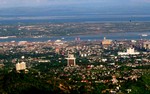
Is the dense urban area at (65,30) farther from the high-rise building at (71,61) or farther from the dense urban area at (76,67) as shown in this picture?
the high-rise building at (71,61)

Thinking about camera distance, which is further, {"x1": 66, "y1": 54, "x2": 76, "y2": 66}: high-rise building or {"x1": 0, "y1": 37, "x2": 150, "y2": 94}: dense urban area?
{"x1": 66, "y1": 54, "x2": 76, "y2": 66}: high-rise building

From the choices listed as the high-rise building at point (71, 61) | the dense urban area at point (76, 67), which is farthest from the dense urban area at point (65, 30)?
the high-rise building at point (71, 61)

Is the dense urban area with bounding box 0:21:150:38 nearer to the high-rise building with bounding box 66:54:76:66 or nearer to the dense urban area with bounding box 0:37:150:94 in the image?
the dense urban area with bounding box 0:37:150:94

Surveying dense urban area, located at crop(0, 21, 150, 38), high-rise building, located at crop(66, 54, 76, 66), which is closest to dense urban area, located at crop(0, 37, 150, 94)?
high-rise building, located at crop(66, 54, 76, 66)

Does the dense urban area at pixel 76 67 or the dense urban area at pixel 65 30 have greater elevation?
the dense urban area at pixel 76 67

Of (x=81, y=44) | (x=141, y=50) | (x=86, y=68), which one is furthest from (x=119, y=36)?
(x=86, y=68)

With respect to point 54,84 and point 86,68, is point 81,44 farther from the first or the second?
point 54,84

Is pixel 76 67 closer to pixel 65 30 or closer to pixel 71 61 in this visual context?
pixel 71 61

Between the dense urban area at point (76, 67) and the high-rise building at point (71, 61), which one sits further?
the high-rise building at point (71, 61)
